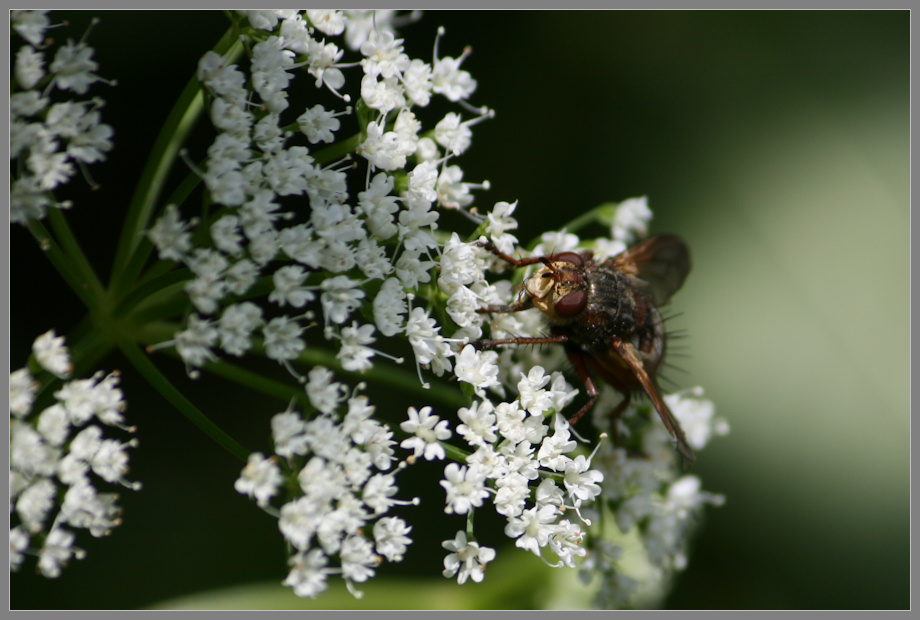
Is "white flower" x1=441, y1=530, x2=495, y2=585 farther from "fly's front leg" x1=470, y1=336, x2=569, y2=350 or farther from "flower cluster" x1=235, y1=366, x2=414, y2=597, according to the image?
"fly's front leg" x1=470, y1=336, x2=569, y2=350

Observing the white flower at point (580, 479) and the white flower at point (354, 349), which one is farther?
the white flower at point (580, 479)

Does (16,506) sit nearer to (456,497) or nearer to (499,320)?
(456,497)

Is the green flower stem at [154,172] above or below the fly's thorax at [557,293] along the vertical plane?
above

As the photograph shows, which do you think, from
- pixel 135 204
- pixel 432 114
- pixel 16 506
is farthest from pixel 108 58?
pixel 16 506

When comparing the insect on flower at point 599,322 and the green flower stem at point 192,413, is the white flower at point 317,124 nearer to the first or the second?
the insect on flower at point 599,322

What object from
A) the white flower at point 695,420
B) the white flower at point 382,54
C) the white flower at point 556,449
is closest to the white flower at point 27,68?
the white flower at point 382,54

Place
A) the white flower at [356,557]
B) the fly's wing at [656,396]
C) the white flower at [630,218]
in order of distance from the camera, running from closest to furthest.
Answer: the white flower at [356,557], the fly's wing at [656,396], the white flower at [630,218]

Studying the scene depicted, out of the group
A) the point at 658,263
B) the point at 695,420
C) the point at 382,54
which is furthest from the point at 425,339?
the point at 695,420
